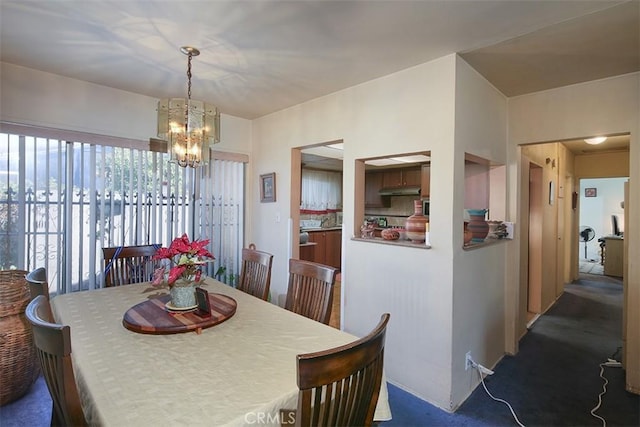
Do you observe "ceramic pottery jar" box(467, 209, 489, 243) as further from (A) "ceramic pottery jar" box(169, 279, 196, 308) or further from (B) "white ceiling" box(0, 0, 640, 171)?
(A) "ceramic pottery jar" box(169, 279, 196, 308)

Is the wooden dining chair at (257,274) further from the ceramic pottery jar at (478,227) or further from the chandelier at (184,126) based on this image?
the ceramic pottery jar at (478,227)

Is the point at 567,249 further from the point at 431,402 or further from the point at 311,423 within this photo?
the point at 311,423

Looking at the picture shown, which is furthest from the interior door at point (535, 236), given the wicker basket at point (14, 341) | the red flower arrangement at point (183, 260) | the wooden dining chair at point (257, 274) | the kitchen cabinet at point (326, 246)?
the wicker basket at point (14, 341)

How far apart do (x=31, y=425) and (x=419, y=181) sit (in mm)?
5686

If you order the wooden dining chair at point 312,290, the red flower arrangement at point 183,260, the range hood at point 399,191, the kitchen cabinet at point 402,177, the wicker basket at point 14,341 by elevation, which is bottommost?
the wicker basket at point 14,341

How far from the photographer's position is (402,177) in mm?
6176

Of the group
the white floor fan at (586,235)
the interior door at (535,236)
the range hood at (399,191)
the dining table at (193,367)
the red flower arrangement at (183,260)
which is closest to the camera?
the dining table at (193,367)

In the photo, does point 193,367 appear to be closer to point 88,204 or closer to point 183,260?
point 183,260

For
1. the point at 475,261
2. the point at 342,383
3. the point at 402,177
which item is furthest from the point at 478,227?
the point at 402,177

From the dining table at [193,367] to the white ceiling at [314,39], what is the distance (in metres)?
1.61

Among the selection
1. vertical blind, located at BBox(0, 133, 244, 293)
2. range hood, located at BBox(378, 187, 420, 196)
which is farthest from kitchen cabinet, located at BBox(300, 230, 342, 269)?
vertical blind, located at BBox(0, 133, 244, 293)

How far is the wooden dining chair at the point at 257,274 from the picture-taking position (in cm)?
223

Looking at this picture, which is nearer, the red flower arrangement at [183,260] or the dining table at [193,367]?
the dining table at [193,367]

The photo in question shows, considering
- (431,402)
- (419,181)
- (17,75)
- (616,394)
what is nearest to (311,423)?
(431,402)
